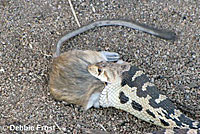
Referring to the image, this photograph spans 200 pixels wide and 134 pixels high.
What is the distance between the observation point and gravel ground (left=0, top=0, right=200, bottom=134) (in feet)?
11.5

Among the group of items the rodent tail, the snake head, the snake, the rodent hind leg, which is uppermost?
the rodent tail

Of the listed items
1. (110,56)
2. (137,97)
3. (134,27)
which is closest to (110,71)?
(110,56)

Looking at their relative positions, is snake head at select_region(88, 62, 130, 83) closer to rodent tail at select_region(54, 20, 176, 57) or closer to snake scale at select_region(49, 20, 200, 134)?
snake scale at select_region(49, 20, 200, 134)

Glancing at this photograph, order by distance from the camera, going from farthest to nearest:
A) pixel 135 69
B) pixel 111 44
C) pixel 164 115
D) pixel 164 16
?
pixel 164 16
pixel 111 44
pixel 135 69
pixel 164 115

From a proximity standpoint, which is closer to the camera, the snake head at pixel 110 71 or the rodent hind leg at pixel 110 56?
the snake head at pixel 110 71

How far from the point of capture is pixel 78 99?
3.49 m

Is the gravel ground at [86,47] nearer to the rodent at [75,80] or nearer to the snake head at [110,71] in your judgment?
the rodent at [75,80]

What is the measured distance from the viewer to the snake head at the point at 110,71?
3600 millimetres

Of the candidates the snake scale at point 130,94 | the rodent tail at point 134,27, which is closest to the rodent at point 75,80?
the snake scale at point 130,94

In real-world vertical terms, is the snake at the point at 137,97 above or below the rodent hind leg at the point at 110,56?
below

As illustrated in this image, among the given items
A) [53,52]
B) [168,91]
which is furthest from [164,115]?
[53,52]

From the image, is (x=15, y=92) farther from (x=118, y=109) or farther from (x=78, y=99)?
(x=118, y=109)

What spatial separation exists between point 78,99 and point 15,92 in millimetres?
632

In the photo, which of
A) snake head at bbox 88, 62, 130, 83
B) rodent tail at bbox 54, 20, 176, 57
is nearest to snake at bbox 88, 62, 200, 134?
snake head at bbox 88, 62, 130, 83
